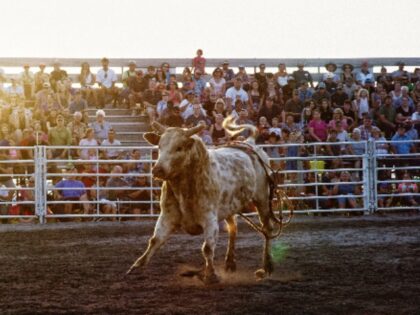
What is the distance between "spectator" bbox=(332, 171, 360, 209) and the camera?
15.1 metres

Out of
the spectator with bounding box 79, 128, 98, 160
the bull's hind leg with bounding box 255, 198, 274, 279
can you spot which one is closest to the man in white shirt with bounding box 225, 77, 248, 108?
the spectator with bounding box 79, 128, 98, 160

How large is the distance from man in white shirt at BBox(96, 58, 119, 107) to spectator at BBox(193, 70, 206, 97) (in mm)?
1687

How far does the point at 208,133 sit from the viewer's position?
14.9 metres

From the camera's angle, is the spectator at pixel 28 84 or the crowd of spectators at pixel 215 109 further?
the spectator at pixel 28 84

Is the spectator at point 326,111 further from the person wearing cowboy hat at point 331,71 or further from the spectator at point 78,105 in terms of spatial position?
the spectator at point 78,105

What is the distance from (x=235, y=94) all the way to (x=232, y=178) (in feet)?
28.7

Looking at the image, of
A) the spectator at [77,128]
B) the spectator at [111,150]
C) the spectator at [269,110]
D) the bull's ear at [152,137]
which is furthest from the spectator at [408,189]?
the bull's ear at [152,137]

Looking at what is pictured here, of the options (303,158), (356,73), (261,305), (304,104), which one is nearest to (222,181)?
(261,305)

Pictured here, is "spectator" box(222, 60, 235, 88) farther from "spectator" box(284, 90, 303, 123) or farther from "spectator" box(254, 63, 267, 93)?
"spectator" box(284, 90, 303, 123)

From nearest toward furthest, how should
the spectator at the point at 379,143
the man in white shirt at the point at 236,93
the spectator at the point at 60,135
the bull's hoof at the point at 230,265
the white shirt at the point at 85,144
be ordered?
the bull's hoof at the point at 230,265 → the white shirt at the point at 85,144 → the spectator at the point at 60,135 → the spectator at the point at 379,143 → the man in white shirt at the point at 236,93

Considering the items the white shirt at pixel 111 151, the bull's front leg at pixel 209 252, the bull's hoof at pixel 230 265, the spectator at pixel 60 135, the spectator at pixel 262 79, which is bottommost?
the bull's hoof at pixel 230 265

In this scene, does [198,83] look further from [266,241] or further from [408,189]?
[266,241]

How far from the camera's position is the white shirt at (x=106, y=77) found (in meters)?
17.5

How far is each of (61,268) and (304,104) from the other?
31.2ft
